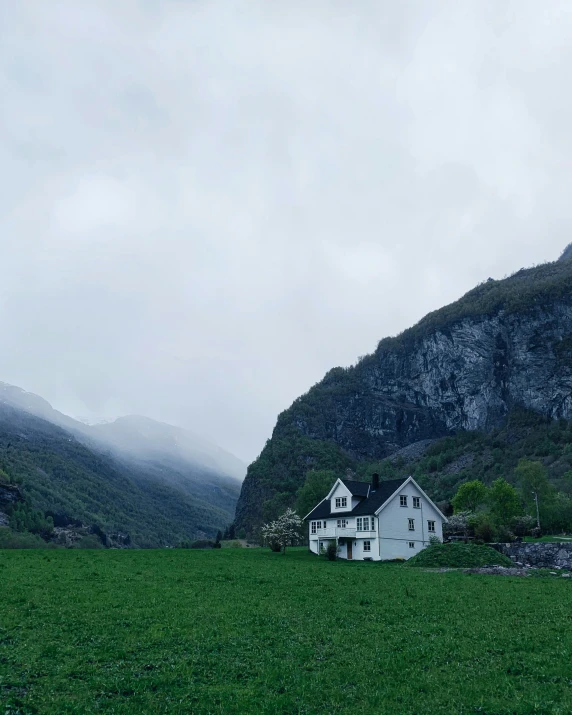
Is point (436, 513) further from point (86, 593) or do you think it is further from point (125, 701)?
point (125, 701)

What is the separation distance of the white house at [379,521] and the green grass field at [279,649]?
3492 centimetres

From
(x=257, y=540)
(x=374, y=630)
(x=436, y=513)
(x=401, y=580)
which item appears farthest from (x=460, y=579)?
(x=257, y=540)

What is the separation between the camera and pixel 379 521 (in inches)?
2488

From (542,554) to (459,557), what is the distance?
6711 mm

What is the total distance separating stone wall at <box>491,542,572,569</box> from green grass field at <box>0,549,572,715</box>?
17.5 m


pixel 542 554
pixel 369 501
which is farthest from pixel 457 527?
pixel 542 554

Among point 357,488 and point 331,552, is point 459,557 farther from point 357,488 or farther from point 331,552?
point 357,488

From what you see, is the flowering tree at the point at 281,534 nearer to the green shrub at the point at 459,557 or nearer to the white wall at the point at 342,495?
the white wall at the point at 342,495

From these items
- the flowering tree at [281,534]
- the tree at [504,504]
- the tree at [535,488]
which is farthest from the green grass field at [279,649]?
the tree at [535,488]

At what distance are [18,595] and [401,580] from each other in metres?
21.1

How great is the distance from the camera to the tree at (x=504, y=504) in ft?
253

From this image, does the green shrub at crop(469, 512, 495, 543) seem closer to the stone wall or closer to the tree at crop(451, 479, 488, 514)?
the stone wall

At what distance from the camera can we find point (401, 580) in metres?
34.6

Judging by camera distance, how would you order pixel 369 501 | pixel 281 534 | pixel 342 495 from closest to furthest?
pixel 369 501
pixel 281 534
pixel 342 495
